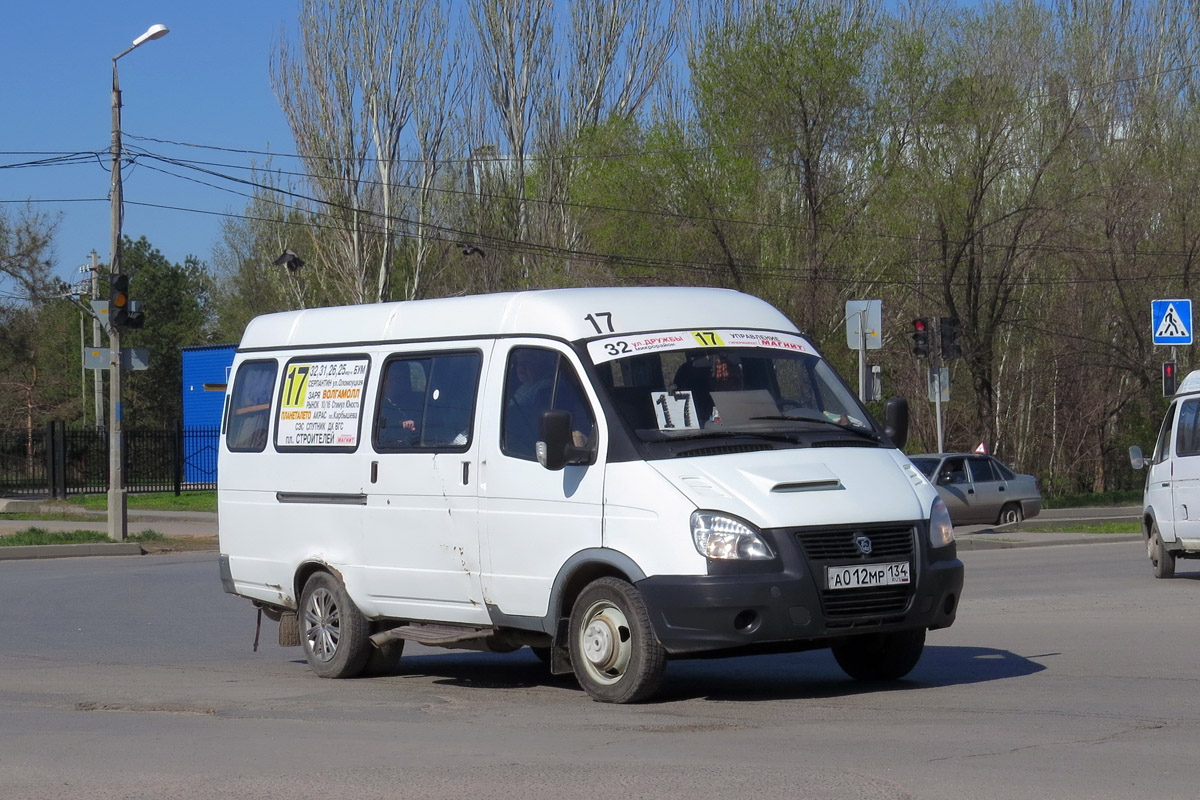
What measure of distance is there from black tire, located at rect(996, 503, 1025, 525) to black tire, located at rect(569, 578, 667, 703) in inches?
867

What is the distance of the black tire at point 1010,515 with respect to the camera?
96.2ft

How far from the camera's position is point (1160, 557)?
1756cm

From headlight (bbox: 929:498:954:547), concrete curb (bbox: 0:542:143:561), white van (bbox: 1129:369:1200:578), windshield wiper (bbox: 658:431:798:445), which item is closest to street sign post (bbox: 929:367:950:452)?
white van (bbox: 1129:369:1200:578)

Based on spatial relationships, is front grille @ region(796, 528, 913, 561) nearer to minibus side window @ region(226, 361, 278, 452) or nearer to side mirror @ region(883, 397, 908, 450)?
side mirror @ region(883, 397, 908, 450)

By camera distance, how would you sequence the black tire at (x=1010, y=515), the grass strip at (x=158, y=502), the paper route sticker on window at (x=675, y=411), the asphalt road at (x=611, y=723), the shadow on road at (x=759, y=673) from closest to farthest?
the asphalt road at (x=611, y=723)
the paper route sticker on window at (x=675, y=411)
the shadow on road at (x=759, y=673)
the black tire at (x=1010, y=515)
the grass strip at (x=158, y=502)

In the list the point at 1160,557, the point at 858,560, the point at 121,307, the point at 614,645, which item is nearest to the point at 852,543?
the point at 858,560

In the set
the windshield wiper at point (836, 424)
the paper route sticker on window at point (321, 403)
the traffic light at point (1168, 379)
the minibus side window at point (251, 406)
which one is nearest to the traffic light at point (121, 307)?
the minibus side window at point (251, 406)

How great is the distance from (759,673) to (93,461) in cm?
4011

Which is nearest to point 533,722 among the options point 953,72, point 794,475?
point 794,475

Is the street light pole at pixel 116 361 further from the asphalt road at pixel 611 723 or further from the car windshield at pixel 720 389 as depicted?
the car windshield at pixel 720 389

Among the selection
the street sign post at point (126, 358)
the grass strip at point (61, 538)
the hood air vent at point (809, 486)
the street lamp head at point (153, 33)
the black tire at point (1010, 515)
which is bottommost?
the black tire at point (1010, 515)

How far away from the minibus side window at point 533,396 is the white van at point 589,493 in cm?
2

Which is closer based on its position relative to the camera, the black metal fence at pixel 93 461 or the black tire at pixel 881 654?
the black tire at pixel 881 654

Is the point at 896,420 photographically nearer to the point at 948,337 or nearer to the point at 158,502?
the point at 948,337
